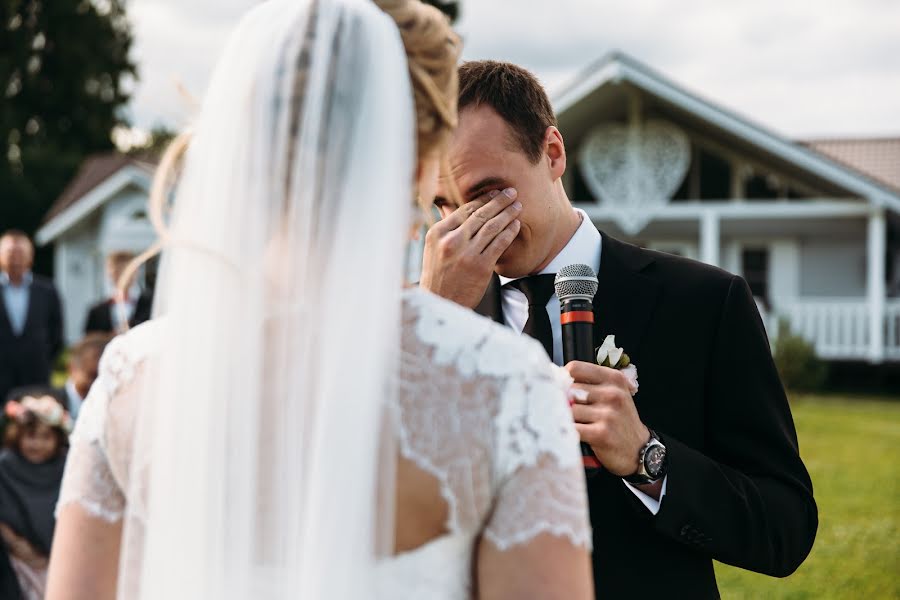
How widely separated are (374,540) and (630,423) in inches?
31.8

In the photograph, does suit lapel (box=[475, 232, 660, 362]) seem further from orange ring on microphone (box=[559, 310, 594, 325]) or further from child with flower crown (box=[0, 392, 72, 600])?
child with flower crown (box=[0, 392, 72, 600])

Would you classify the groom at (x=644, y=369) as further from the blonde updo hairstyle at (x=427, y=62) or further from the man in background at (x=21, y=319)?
the man in background at (x=21, y=319)

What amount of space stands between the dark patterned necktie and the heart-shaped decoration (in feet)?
57.6

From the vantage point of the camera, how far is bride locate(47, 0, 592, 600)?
1.39 metres

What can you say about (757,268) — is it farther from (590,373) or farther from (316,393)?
(316,393)

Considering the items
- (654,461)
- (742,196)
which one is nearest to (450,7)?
(742,196)

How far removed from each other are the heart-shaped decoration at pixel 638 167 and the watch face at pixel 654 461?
1800cm

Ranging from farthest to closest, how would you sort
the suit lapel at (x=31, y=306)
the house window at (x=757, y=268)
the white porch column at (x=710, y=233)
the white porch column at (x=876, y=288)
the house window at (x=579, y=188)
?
the house window at (x=757, y=268) < the house window at (x=579, y=188) < the white porch column at (x=710, y=233) < the white porch column at (x=876, y=288) < the suit lapel at (x=31, y=306)

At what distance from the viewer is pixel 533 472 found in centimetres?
139

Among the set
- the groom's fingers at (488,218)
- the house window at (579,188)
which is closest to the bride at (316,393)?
the groom's fingers at (488,218)

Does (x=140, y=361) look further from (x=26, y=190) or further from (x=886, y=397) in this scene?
(x=26, y=190)

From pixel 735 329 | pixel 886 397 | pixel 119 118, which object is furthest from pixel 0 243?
pixel 119 118

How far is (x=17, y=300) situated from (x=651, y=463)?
927 centimetres

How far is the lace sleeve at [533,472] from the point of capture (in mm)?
1375
